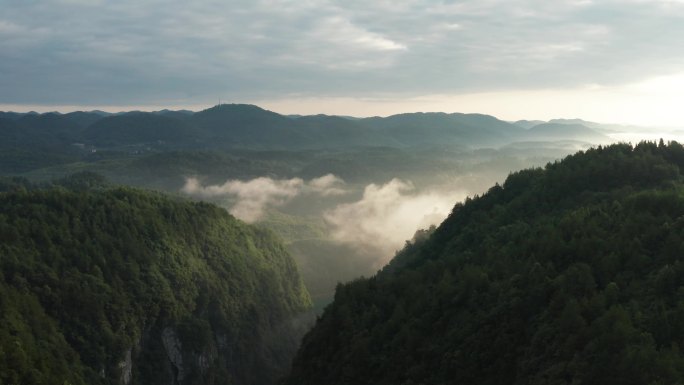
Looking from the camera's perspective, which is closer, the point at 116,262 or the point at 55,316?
the point at 55,316

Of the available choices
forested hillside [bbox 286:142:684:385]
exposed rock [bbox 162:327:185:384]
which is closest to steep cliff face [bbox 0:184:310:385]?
exposed rock [bbox 162:327:185:384]

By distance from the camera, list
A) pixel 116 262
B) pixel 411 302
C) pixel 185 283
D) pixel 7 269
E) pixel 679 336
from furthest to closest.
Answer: pixel 185 283 → pixel 116 262 → pixel 7 269 → pixel 411 302 → pixel 679 336

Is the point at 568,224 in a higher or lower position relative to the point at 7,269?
higher

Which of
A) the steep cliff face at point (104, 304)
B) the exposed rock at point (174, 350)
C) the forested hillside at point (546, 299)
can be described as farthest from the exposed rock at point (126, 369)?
the forested hillside at point (546, 299)

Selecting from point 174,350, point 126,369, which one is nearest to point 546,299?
point 126,369

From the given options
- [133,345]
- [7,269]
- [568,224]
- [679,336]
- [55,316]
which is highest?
[568,224]

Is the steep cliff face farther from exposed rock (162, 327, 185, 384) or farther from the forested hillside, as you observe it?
the forested hillside

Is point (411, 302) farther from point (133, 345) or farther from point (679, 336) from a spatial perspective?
point (133, 345)

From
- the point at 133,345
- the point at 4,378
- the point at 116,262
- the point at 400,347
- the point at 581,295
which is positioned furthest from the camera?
the point at 116,262

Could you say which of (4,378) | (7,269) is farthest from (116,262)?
(4,378)
